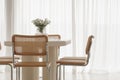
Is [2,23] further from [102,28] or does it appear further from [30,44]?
[30,44]

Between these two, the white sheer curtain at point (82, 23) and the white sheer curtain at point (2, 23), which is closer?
the white sheer curtain at point (82, 23)

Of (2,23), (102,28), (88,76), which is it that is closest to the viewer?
(88,76)

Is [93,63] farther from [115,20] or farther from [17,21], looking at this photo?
[17,21]

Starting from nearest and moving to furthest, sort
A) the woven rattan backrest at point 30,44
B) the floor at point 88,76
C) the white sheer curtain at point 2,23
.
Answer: the woven rattan backrest at point 30,44 < the floor at point 88,76 < the white sheer curtain at point 2,23

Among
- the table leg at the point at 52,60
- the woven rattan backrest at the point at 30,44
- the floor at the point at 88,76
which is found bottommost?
the floor at the point at 88,76

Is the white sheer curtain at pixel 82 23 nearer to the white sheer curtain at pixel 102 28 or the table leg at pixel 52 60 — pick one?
the white sheer curtain at pixel 102 28

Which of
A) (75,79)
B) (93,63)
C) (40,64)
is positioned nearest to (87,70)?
(93,63)

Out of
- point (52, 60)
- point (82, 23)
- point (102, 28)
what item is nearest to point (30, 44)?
point (52, 60)

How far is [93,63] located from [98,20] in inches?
37.2

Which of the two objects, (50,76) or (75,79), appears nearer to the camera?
(50,76)

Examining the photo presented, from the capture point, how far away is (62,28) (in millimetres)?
5727

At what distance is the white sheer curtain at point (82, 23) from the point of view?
221 inches

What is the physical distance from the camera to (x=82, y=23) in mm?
5672

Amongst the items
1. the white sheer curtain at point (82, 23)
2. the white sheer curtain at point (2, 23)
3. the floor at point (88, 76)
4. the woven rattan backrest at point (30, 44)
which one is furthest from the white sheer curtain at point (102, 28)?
the woven rattan backrest at point (30, 44)
